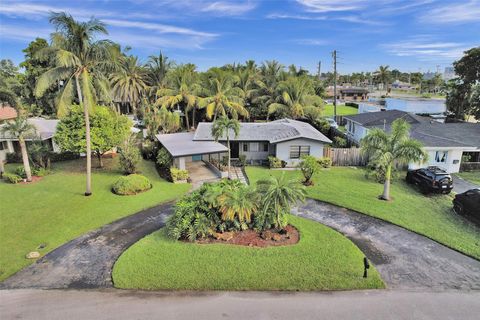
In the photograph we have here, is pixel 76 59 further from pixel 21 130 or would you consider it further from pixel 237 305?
pixel 237 305

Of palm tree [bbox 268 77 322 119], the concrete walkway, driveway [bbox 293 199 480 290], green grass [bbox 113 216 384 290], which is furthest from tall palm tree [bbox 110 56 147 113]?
the concrete walkway

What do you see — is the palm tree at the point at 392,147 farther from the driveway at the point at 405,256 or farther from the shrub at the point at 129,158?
the shrub at the point at 129,158

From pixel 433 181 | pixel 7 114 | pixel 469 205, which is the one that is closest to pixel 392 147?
pixel 433 181

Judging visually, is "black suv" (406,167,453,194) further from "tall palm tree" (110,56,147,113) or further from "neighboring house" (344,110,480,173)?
"tall palm tree" (110,56,147,113)

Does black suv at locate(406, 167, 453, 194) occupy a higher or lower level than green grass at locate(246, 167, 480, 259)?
higher

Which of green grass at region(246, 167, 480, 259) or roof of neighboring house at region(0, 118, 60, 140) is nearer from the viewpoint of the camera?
green grass at region(246, 167, 480, 259)

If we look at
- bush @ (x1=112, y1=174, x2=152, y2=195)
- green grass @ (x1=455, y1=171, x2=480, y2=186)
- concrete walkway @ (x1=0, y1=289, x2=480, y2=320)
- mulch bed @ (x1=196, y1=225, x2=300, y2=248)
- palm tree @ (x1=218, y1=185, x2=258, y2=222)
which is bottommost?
concrete walkway @ (x1=0, y1=289, x2=480, y2=320)

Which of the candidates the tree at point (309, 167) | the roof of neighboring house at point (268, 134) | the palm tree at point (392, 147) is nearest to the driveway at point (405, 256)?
the palm tree at point (392, 147)

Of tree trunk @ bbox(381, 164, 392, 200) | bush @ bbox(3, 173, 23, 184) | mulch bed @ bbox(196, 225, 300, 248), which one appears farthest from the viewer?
bush @ bbox(3, 173, 23, 184)
